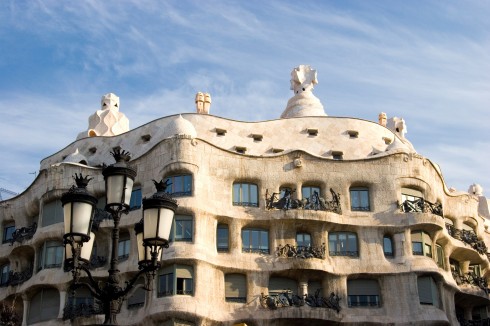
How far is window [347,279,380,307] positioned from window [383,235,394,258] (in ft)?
5.51

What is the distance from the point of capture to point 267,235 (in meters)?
39.2

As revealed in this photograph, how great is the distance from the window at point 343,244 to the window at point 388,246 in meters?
1.51

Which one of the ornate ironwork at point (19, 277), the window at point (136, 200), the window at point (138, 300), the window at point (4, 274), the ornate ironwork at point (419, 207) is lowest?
the window at point (138, 300)

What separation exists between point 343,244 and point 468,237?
9.30 m

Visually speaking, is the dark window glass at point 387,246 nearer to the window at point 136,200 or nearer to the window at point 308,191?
the window at point 308,191

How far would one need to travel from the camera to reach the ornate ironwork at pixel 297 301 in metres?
36.7

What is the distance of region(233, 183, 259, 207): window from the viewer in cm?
3950

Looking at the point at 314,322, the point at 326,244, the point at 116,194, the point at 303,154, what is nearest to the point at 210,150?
the point at 303,154

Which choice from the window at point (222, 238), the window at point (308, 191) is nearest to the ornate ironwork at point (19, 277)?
the window at point (222, 238)

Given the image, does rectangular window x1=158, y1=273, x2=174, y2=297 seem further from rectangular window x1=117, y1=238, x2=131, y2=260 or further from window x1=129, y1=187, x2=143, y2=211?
window x1=129, y1=187, x2=143, y2=211

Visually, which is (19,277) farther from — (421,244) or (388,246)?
(421,244)

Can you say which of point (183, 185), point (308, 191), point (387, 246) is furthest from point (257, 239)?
point (387, 246)

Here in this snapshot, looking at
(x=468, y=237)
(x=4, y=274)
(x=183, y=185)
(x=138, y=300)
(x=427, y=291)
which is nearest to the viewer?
(x=138, y=300)

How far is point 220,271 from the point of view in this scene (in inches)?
1470
